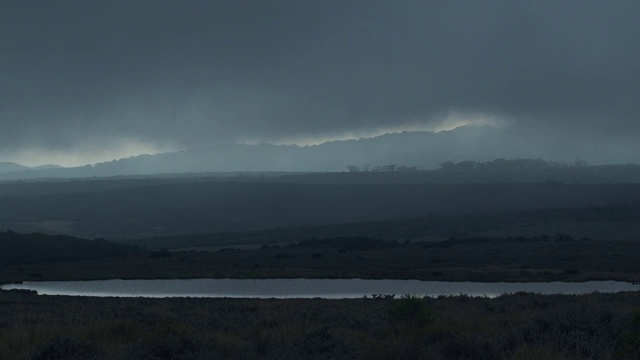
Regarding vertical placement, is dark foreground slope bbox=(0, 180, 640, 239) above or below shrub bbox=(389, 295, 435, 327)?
below

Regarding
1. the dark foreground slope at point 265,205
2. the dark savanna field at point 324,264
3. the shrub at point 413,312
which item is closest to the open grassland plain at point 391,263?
the dark savanna field at point 324,264

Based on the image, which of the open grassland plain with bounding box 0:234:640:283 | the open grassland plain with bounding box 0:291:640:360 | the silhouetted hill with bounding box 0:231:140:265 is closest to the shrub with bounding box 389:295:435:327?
the open grassland plain with bounding box 0:291:640:360

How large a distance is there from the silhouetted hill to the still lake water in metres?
18.0

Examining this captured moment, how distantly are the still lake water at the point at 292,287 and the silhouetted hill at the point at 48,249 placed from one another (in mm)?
18023

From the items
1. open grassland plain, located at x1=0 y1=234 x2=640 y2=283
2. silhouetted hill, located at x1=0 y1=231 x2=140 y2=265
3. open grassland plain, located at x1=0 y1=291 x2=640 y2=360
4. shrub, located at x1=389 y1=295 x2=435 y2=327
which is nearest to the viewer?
open grassland plain, located at x1=0 y1=291 x2=640 y2=360

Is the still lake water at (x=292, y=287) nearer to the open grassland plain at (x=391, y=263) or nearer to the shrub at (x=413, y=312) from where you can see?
the open grassland plain at (x=391, y=263)

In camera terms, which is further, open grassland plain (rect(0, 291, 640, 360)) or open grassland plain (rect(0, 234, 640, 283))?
open grassland plain (rect(0, 234, 640, 283))

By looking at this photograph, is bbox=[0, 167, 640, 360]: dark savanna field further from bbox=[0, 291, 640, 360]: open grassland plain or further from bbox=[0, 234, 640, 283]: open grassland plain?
bbox=[0, 234, 640, 283]: open grassland plain

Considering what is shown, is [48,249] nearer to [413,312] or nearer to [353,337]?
[413,312]

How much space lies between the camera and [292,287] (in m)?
35.6

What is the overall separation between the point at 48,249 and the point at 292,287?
3097 cm

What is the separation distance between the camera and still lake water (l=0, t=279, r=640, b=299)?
1250 inches

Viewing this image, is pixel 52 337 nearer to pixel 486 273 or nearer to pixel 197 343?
pixel 197 343

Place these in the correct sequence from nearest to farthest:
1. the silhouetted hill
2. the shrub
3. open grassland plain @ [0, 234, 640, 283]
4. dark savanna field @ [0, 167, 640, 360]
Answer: dark savanna field @ [0, 167, 640, 360], the shrub, open grassland plain @ [0, 234, 640, 283], the silhouetted hill
